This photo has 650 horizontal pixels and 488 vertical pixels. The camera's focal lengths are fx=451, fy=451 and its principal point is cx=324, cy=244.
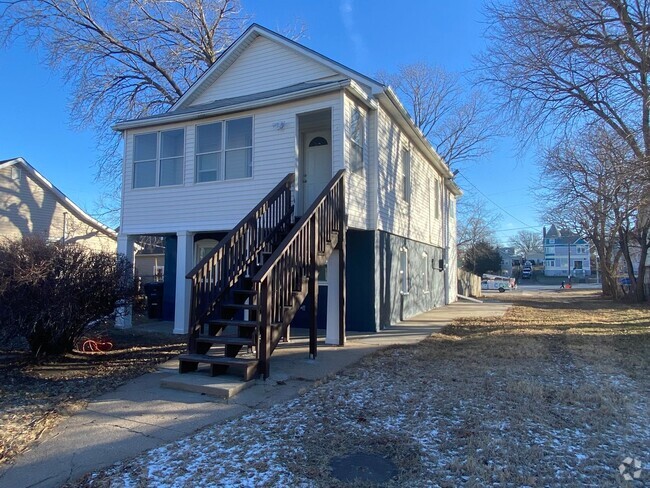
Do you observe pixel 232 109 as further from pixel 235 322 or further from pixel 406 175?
pixel 406 175

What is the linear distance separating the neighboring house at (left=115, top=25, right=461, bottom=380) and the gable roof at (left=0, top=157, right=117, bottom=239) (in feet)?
37.9

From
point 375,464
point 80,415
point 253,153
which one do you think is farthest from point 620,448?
point 253,153

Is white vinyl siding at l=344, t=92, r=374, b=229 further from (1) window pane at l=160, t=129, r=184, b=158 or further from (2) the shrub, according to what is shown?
(2) the shrub

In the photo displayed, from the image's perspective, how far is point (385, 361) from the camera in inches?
285

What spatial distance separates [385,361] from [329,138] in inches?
238

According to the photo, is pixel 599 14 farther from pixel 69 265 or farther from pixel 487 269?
pixel 487 269

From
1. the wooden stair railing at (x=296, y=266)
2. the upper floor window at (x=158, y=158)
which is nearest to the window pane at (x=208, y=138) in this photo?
the upper floor window at (x=158, y=158)

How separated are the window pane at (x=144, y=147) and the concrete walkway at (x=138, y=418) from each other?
6.16 metres

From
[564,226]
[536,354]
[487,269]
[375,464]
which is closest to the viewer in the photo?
[375,464]

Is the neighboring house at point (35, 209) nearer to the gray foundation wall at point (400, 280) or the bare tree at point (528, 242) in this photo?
the gray foundation wall at point (400, 280)

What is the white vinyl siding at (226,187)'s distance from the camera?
9.49 meters

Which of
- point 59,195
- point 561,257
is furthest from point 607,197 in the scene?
point 561,257

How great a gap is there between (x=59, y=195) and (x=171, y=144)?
14.0 metres

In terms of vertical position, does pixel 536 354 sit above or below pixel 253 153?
below
